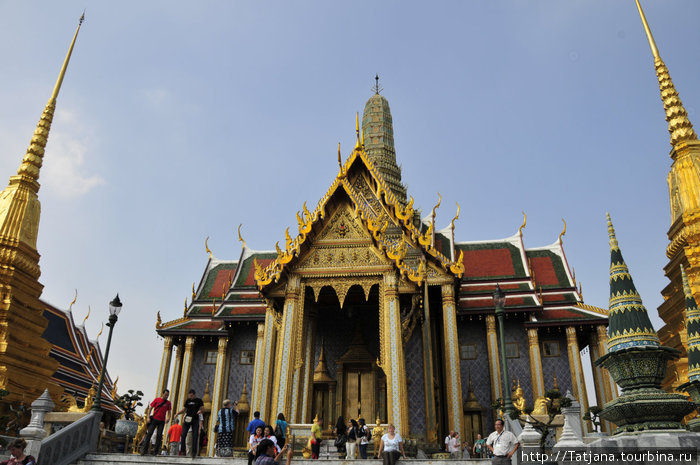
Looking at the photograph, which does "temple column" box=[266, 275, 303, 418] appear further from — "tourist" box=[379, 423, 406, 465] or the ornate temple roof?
the ornate temple roof

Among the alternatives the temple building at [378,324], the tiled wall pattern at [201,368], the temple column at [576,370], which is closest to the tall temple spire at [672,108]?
the temple building at [378,324]

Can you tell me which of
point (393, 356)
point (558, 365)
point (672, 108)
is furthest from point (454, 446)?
point (672, 108)

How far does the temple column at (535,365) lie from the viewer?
55.3 ft

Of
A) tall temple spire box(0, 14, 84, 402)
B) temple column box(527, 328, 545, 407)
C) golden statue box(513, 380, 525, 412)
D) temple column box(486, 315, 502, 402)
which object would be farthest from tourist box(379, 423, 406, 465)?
tall temple spire box(0, 14, 84, 402)

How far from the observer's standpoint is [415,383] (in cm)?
1602

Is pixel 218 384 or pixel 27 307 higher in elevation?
pixel 27 307

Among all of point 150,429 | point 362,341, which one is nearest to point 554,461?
point 150,429

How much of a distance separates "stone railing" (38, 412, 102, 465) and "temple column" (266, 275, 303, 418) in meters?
3.75

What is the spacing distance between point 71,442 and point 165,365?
10.7 m

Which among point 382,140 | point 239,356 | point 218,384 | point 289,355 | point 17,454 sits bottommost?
point 17,454

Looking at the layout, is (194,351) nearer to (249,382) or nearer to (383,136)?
(249,382)

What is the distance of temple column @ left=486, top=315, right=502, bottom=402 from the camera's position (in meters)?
16.3

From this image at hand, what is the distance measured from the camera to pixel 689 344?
9500mm

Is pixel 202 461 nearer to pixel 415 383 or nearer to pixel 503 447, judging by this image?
pixel 503 447
